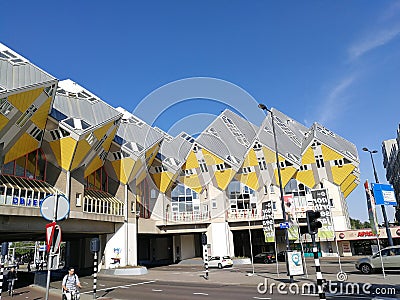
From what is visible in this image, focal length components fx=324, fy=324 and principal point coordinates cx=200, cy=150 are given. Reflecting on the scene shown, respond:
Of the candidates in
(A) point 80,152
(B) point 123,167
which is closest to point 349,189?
(B) point 123,167

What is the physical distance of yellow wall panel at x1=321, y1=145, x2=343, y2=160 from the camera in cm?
4516

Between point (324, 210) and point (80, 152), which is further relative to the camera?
point (80, 152)

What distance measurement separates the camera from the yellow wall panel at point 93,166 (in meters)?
28.7

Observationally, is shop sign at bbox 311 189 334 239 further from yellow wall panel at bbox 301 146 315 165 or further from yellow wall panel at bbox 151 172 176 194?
yellow wall panel at bbox 301 146 315 165

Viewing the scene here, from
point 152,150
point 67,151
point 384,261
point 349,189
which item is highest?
point 152,150

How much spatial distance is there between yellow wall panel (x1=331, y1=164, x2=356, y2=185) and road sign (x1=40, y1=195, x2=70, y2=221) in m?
43.0

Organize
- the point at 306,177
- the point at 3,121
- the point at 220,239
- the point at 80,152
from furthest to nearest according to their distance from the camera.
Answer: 1. the point at 306,177
2. the point at 220,239
3. the point at 80,152
4. the point at 3,121

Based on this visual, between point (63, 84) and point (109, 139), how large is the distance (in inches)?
358

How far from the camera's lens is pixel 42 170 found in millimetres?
24750

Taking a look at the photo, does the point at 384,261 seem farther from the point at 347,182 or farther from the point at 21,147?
the point at 347,182

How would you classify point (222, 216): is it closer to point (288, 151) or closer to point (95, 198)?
point (288, 151)

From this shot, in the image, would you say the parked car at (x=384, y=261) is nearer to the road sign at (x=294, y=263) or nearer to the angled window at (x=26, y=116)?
the road sign at (x=294, y=263)

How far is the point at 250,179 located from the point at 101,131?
23182mm

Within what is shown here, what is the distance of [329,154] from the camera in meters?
45.5
